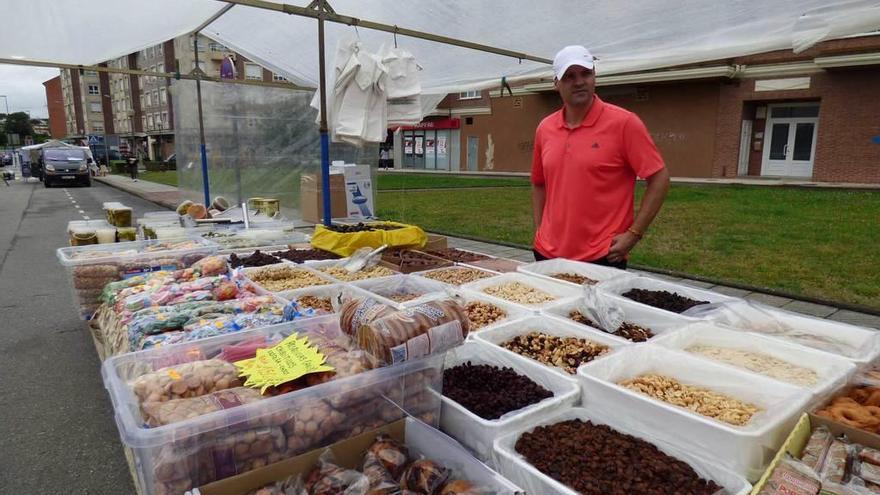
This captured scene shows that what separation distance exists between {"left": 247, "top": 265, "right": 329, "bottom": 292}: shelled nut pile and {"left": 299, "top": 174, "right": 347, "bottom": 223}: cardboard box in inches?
229

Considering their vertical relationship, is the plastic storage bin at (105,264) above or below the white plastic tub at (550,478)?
above

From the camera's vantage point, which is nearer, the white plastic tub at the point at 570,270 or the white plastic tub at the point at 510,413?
the white plastic tub at the point at 510,413

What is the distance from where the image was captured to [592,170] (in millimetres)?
2842

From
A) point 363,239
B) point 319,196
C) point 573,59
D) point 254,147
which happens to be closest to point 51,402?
point 363,239

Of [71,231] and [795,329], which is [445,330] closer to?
[795,329]

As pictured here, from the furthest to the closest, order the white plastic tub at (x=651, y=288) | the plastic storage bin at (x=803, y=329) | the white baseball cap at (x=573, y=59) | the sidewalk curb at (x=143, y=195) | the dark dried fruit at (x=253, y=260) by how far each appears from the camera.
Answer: the sidewalk curb at (x=143, y=195)
the dark dried fruit at (x=253, y=260)
the white baseball cap at (x=573, y=59)
the white plastic tub at (x=651, y=288)
the plastic storage bin at (x=803, y=329)

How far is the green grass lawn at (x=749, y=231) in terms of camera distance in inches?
220

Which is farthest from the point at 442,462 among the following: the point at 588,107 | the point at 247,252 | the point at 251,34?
the point at 251,34

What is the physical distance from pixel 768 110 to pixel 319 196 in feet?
61.1

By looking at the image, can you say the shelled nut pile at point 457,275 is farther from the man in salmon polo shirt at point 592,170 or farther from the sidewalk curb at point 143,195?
the sidewalk curb at point 143,195

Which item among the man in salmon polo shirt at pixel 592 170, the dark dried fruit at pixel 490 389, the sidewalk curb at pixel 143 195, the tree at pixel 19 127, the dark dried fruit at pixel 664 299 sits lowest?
the sidewalk curb at pixel 143 195

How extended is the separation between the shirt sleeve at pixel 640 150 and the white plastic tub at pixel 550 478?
5.28 feet

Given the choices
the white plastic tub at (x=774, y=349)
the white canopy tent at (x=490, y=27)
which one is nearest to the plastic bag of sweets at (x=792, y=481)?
the white plastic tub at (x=774, y=349)

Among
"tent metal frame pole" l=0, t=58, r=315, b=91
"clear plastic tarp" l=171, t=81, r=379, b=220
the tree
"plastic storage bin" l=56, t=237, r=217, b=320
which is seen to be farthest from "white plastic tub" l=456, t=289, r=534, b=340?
the tree
